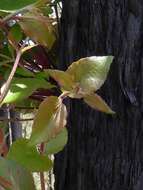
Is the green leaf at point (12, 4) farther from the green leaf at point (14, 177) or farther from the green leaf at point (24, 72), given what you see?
the green leaf at point (14, 177)

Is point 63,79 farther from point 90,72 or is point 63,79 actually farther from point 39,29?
point 39,29

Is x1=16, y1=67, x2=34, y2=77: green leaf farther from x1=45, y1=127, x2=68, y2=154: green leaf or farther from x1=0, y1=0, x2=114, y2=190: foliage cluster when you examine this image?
x1=45, y1=127, x2=68, y2=154: green leaf

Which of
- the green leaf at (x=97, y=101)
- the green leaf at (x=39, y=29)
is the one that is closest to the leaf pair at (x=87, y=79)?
the green leaf at (x=97, y=101)

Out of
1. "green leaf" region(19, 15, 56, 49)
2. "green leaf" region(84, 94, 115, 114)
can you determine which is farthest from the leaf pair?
"green leaf" region(19, 15, 56, 49)

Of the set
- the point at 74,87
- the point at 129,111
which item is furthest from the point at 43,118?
the point at 129,111

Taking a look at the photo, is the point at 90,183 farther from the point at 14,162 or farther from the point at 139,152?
the point at 14,162

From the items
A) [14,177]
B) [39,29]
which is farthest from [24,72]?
[14,177]
